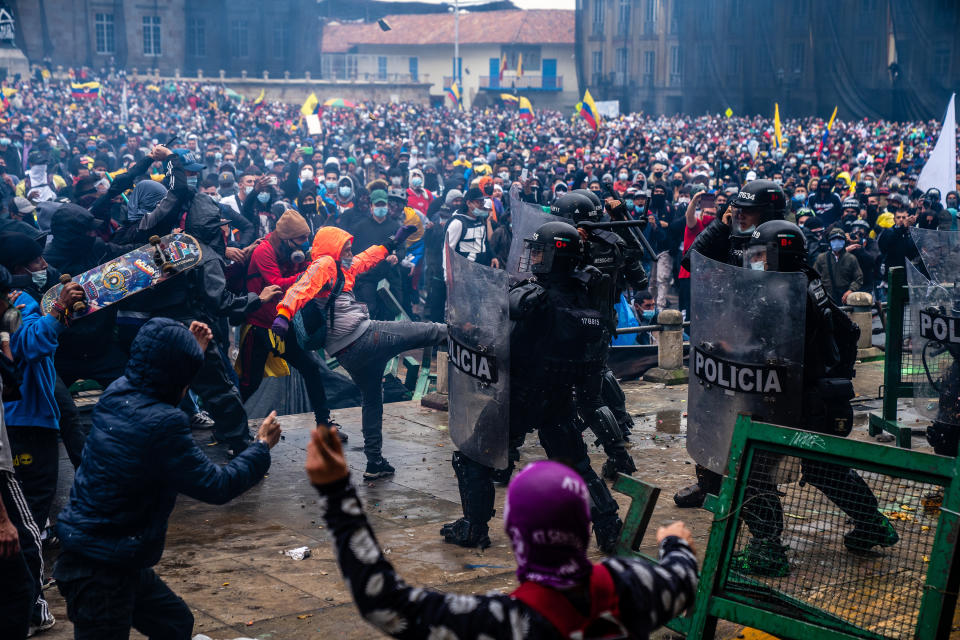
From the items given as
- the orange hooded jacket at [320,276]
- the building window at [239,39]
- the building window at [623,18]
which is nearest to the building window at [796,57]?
the building window at [623,18]

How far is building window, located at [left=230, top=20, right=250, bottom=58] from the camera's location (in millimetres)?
65312

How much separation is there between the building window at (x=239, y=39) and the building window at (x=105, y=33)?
7194 mm

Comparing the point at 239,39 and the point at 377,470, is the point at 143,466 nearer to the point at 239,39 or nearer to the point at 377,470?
the point at 377,470

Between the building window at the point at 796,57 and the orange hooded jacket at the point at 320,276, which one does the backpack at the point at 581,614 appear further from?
the building window at the point at 796,57

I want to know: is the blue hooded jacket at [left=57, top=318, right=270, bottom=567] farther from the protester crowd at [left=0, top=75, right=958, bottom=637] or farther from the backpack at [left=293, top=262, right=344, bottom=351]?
the backpack at [left=293, top=262, right=344, bottom=351]

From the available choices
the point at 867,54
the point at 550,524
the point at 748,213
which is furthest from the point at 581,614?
the point at 867,54

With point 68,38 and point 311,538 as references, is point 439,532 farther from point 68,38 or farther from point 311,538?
point 68,38

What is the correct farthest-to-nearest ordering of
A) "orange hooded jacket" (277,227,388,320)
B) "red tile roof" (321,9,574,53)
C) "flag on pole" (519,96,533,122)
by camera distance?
"red tile roof" (321,9,574,53) < "flag on pole" (519,96,533,122) < "orange hooded jacket" (277,227,388,320)

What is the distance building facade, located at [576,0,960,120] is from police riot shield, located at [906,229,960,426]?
4092 cm

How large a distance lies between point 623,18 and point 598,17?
2.73 metres

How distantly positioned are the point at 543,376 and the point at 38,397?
96.3 inches

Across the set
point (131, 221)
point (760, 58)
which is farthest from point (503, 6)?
point (131, 221)

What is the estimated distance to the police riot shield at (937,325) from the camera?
600 cm

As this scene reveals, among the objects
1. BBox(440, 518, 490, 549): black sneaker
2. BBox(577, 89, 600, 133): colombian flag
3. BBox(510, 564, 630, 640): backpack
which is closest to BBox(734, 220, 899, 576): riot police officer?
BBox(440, 518, 490, 549): black sneaker
